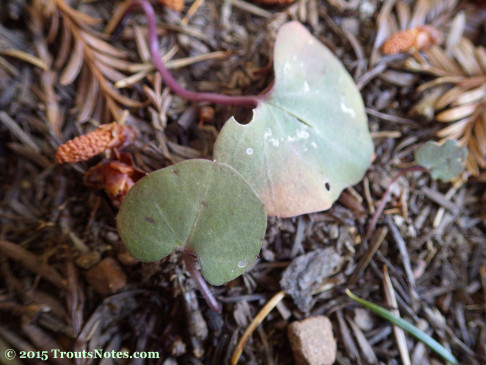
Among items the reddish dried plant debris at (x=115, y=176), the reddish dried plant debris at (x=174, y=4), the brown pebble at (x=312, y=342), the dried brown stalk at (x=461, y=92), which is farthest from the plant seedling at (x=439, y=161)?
the reddish dried plant debris at (x=174, y=4)

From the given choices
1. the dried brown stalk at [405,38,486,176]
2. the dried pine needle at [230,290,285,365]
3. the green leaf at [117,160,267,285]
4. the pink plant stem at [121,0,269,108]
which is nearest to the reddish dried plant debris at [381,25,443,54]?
the dried brown stalk at [405,38,486,176]

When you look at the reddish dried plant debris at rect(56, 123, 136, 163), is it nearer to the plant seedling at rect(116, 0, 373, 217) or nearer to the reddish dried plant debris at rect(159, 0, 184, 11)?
the plant seedling at rect(116, 0, 373, 217)

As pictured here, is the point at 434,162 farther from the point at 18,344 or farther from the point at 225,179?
the point at 18,344

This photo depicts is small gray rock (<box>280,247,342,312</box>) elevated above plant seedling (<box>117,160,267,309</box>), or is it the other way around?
plant seedling (<box>117,160,267,309</box>)

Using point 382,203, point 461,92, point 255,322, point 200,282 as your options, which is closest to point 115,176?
point 200,282

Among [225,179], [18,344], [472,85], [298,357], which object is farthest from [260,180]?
[472,85]
